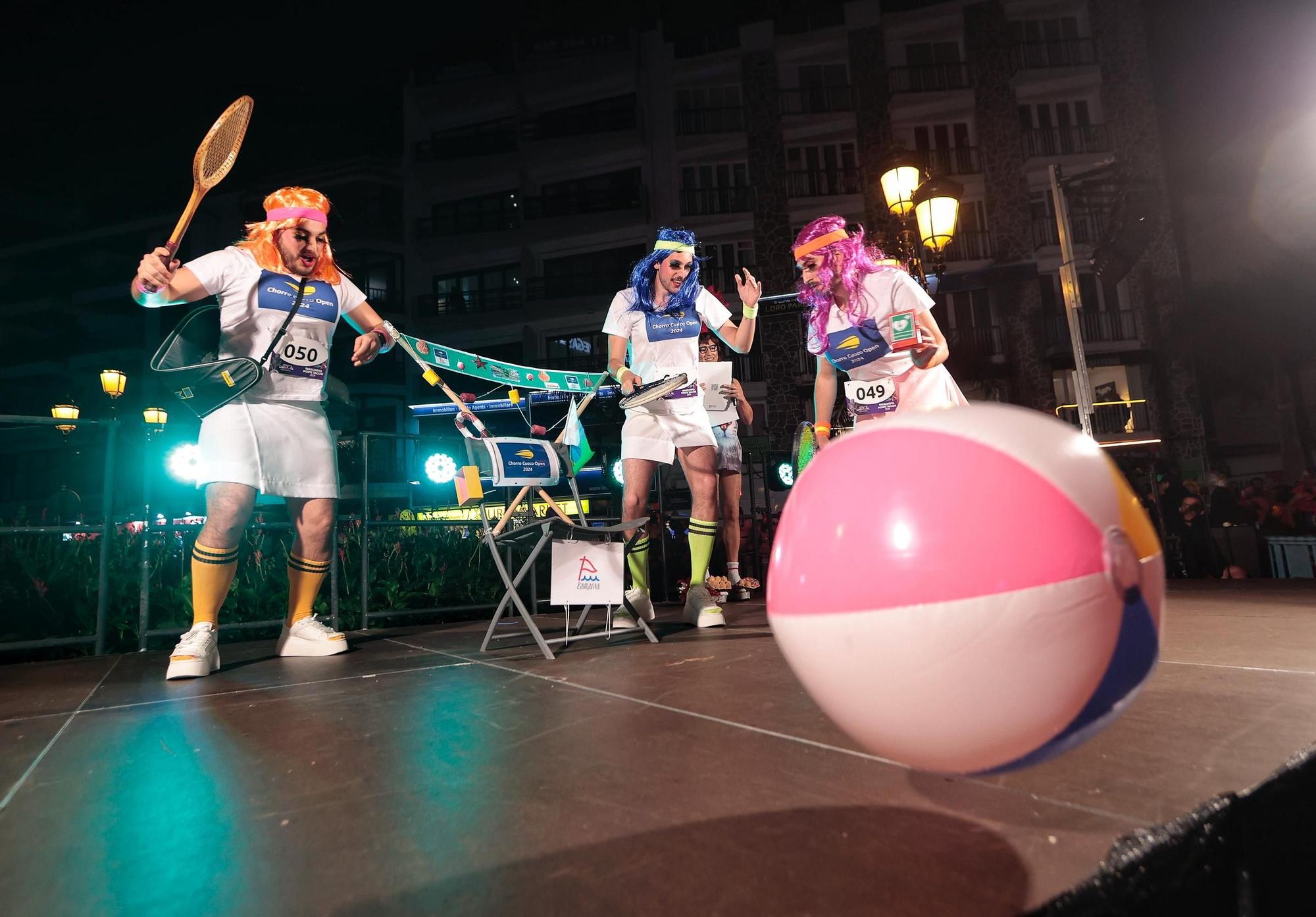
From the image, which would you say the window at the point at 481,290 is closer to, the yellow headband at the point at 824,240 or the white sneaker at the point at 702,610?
the white sneaker at the point at 702,610

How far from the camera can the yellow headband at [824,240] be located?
385 cm

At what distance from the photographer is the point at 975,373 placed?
23.2 meters

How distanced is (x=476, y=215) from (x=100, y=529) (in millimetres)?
24946

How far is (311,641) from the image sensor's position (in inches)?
149

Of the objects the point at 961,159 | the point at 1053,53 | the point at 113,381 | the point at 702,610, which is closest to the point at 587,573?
the point at 702,610

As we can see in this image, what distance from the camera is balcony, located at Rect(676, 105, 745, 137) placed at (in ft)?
82.4

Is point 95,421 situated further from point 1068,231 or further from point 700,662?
point 1068,231

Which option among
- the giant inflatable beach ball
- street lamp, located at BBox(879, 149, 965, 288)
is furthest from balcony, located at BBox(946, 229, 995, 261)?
the giant inflatable beach ball

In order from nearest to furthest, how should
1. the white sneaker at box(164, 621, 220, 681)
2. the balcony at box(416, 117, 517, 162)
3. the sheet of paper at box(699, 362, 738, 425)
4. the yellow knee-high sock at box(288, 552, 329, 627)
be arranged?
the white sneaker at box(164, 621, 220, 681), the yellow knee-high sock at box(288, 552, 329, 627), the sheet of paper at box(699, 362, 738, 425), the balcony at box(416, 117, 517, 162)

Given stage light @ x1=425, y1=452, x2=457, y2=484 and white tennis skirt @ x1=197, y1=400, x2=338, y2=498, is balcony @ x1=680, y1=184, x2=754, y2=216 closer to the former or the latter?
stage light @ x1=425, y1=452, x2=457, y2=484

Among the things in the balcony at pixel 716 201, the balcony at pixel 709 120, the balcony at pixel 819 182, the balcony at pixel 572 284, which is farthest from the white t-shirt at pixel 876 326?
the balcony at pixel 709 120

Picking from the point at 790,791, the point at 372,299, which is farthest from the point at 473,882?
the point at 372,299

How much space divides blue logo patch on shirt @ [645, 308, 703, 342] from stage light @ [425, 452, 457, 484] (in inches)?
589

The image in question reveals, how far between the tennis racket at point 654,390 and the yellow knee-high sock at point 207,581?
226cm
